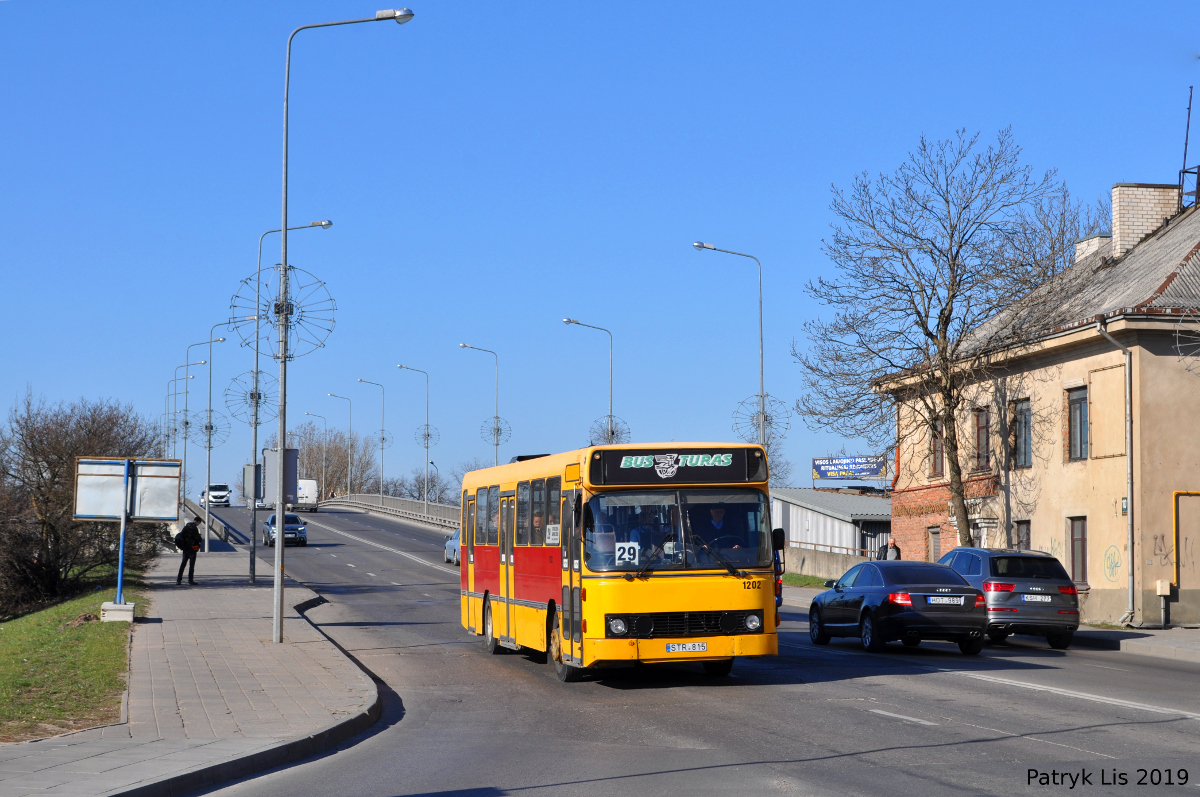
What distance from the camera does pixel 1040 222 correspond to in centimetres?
4162

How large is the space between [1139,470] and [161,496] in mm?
21073

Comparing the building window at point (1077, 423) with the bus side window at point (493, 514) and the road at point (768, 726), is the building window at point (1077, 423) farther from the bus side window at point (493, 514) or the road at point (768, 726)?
the bus side window at point (493, 514)

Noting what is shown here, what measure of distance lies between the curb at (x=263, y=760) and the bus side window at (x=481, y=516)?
289 inches

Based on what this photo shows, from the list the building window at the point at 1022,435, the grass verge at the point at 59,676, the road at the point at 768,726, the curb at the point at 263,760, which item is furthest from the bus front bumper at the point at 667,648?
the building window at the point at 1022,435

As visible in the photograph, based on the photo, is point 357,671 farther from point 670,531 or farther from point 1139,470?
point 1139,470

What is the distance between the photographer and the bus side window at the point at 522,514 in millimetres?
17358

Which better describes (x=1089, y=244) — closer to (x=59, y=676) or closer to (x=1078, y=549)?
(x=1078, y=549)

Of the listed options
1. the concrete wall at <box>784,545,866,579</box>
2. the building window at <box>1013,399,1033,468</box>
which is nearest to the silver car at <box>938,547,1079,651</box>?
the building window at <box>1013,399,1033,468</box>

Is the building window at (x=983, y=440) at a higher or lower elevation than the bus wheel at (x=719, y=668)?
higher

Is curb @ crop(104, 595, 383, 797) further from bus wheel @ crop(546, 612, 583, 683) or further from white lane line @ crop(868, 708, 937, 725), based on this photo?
white lane line @ crop(868, 708, 937, 725)

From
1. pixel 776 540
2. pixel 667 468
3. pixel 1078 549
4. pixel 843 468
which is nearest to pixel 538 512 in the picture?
pixel 667 468

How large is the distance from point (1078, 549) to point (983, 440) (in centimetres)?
573

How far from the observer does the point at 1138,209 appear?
36875mm

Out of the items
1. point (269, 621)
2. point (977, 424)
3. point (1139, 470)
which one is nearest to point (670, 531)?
point (269, 621)
